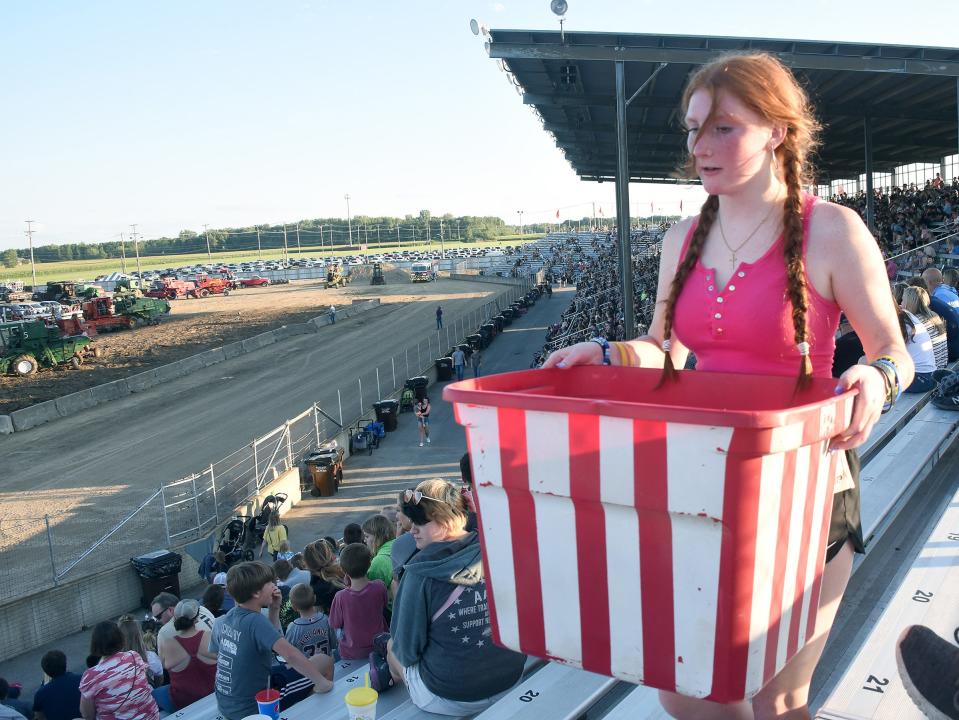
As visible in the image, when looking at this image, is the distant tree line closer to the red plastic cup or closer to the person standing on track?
the person standing on track

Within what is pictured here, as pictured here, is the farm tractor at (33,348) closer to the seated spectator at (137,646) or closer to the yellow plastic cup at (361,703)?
the seated spectator at (137,646)

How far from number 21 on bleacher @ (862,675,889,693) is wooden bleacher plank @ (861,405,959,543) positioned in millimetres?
1192

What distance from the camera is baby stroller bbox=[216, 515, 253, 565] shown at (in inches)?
511

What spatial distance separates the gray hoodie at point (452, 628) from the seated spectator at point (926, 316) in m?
4.50

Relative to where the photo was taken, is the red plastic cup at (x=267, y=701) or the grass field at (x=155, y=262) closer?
the red plastic cup at (x=267, y=701)

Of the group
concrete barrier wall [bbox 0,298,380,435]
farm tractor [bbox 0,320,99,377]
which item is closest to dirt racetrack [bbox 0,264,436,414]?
farm tractor [bbox 0,320,99,377]

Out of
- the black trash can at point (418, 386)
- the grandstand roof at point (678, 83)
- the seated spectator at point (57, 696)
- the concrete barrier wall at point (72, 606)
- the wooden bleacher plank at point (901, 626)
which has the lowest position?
the concrete barrier wall at point (72, 606)

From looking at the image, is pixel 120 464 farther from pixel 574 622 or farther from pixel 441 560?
pixel 574 622

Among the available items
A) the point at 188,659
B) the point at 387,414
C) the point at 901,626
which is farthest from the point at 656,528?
the point at 387,414

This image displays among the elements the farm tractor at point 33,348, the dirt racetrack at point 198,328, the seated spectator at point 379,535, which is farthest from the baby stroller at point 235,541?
the farm tractor at point 33,348

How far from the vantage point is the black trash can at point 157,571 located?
11.8 m

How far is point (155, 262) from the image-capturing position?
148m

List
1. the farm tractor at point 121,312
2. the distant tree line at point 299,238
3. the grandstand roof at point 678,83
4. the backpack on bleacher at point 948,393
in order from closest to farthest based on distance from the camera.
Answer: the backpack on bleacher at point 948,393
the grandstand roof at point 678,83
the farm tractor at point 121,312
the distant tree line at point 299,238

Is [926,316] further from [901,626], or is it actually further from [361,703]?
[361,703]
